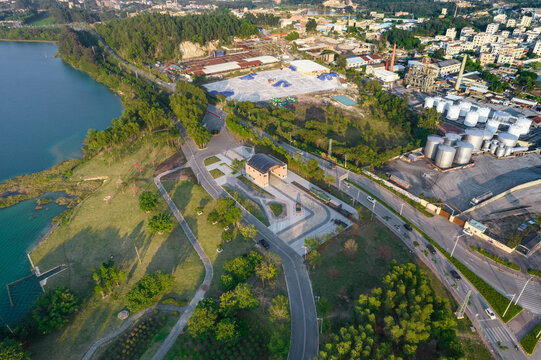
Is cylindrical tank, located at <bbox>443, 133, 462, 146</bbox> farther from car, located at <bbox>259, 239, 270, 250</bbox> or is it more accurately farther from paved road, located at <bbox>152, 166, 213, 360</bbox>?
paved road, located at <bbox>152, 166, 213, 360</bbox>

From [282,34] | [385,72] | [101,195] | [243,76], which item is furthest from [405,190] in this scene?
[282,34]

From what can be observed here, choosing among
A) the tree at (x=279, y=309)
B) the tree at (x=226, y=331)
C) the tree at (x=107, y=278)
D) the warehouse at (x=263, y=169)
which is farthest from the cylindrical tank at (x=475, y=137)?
the tree at (x=107, y=278)

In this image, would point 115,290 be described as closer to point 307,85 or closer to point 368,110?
point 368,110

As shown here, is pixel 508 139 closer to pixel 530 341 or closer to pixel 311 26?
pixel 530 341

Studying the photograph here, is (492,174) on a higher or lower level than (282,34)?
lower

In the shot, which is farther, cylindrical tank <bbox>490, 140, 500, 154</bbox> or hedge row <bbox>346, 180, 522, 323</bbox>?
cylindrical tank <bbox>490, 140, 500, 154</bbox>

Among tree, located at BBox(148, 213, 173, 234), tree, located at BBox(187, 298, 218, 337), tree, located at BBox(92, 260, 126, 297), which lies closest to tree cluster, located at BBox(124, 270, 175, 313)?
tree, located at BBox(92, 260, 126, 297)
